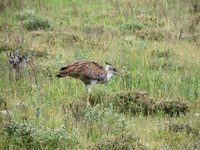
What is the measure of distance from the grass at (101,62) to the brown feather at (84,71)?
531mm

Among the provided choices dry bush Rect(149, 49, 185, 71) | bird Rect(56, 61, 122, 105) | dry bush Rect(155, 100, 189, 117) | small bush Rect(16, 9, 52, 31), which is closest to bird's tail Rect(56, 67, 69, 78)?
bird Rect(56, 61, 122, 105)

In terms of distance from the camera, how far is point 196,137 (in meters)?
8.33

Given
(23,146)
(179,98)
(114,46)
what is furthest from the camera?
(114,46)

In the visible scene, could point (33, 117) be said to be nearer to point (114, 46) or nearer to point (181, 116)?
point (181, 116)

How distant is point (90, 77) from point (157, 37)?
282 inches

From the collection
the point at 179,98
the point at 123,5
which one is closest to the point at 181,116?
the point at 179,98

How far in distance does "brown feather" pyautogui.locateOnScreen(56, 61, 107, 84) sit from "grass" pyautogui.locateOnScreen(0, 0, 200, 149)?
531 millimetres

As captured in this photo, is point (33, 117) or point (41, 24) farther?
point (41, 24)

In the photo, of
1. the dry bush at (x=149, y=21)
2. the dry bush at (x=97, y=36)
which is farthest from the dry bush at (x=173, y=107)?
the dry bush at (x=149, y=21)

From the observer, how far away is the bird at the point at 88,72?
30.1 ft

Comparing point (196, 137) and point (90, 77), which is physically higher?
point (90, 77)

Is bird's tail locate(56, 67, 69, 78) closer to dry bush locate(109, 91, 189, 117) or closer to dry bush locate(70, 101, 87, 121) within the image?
dry bush locate(70, 101, 87, 121)

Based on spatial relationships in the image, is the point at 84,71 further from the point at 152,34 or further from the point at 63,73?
the point at 152,34

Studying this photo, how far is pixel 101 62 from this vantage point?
1313 centimetres
